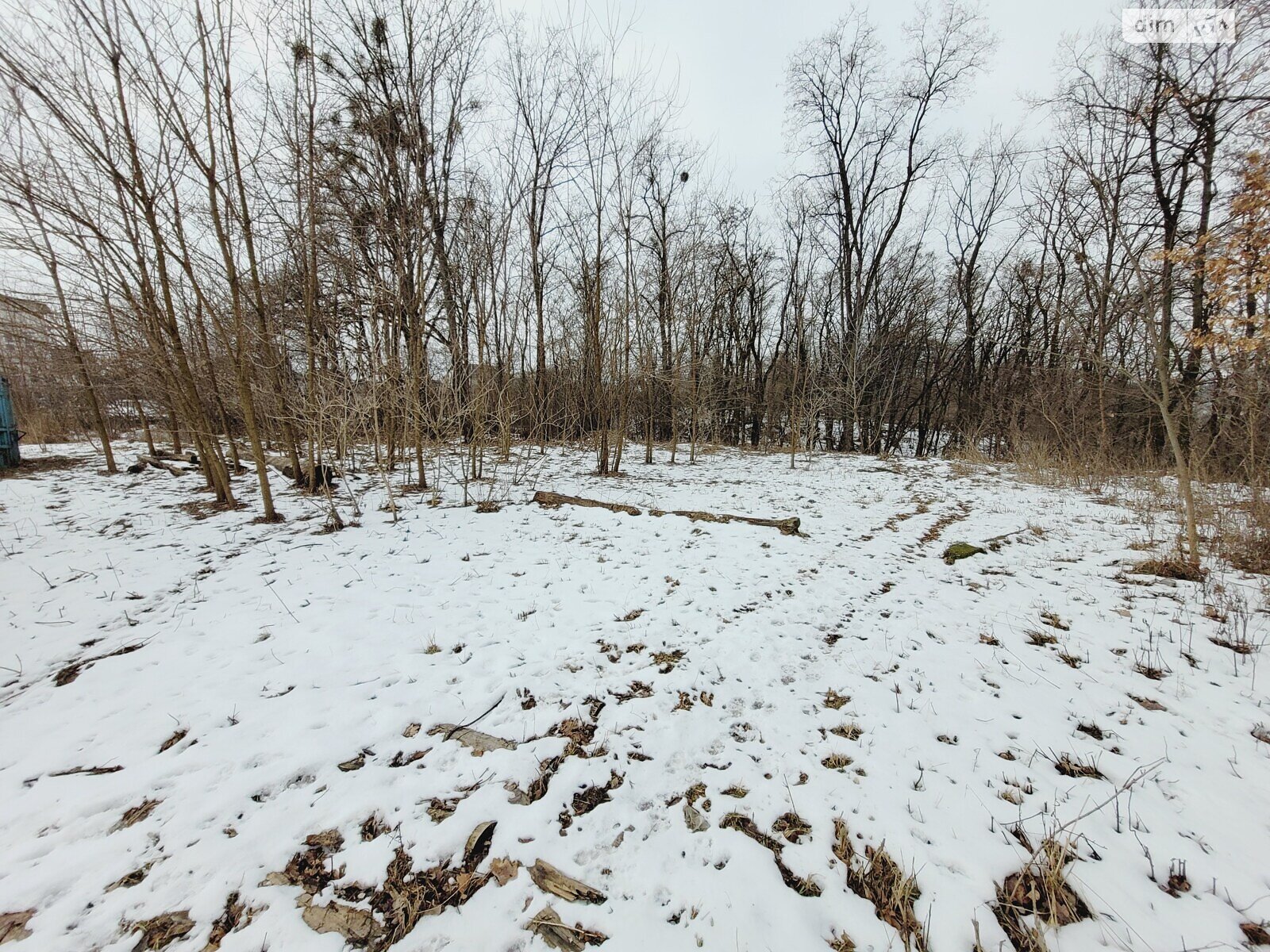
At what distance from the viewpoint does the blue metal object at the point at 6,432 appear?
31.8 ft

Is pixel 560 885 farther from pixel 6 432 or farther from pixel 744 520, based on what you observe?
pixel 6 432

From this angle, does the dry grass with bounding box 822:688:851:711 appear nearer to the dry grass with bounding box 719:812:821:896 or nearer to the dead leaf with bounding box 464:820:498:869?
the dry grass with bounding box 719:812:821:896

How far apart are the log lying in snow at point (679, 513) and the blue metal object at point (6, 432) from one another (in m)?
12.3

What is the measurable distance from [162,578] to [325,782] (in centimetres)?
413

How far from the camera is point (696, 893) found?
5.66 ft

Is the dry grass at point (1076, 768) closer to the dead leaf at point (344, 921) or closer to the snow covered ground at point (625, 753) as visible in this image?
the snow covered ground at point (625, 753)

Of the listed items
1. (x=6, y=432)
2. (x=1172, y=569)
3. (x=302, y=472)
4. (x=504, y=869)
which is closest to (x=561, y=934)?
(x=504, y=869)

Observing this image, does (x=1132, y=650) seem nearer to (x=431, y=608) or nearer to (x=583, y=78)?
(x=431, y=608)

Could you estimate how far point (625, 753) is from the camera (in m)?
2.48

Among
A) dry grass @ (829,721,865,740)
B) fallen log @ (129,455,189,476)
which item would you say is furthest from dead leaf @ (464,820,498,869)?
fallen log @ (129,455,189,476)

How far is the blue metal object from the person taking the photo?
9688mm

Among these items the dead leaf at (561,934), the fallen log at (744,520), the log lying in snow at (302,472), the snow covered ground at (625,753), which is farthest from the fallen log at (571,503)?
the dead leaf at (561,934)

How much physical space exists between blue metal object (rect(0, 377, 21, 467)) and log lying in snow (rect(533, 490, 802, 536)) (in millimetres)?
12281

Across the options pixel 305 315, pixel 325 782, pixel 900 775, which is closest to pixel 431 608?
pixel 325 782
